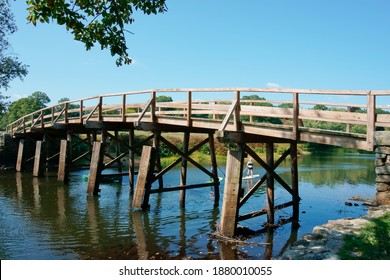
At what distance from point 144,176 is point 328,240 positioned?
22.8ft

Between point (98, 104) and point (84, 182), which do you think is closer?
point (98, 104)

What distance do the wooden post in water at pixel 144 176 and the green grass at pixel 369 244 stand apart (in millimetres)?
7151

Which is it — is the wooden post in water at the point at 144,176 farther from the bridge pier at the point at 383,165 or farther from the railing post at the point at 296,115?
the bridge pier at the point at 383,165

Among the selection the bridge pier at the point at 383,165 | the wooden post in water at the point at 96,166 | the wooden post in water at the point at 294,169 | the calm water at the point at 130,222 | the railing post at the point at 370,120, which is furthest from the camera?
the wooden post in water at the point at 96,166

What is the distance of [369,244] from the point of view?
6.93 metres

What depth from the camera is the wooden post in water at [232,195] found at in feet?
31.3

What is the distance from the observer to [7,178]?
928 inches

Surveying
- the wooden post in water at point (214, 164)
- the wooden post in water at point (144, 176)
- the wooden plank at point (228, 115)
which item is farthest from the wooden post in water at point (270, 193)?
the wooden post in water at point (144, 176)

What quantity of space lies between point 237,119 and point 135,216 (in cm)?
517

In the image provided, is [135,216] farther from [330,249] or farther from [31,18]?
[31,18]

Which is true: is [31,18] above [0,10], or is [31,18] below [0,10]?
below

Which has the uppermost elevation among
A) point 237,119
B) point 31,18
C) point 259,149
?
point 31,18

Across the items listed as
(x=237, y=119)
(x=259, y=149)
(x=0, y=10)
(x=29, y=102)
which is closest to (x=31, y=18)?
(x=237, y=119)

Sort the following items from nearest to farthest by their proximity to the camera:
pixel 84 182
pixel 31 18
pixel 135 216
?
pixel 31 18, pixel 135 216, pixel 84 182
